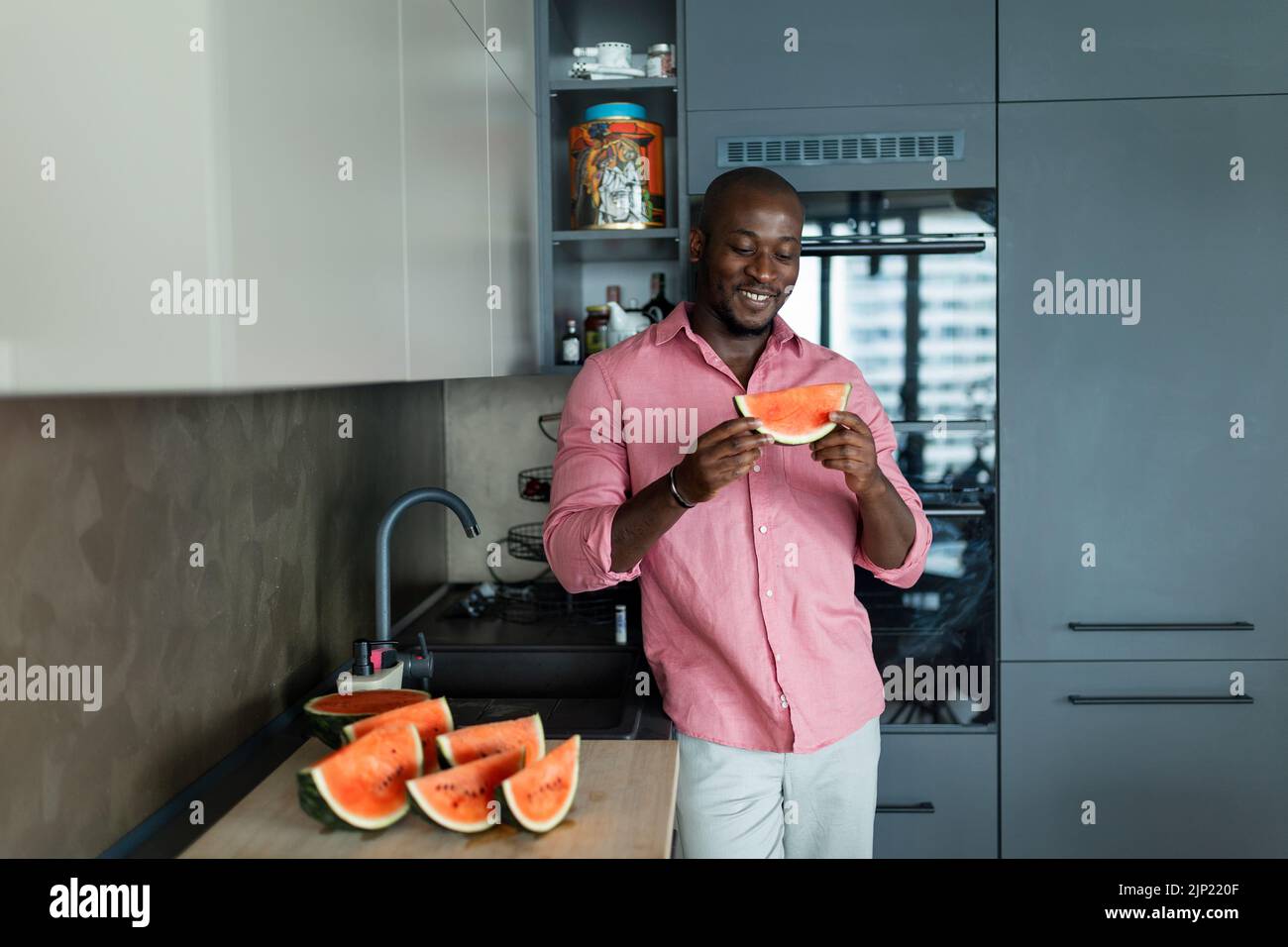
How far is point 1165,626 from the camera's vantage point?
8.48 feet

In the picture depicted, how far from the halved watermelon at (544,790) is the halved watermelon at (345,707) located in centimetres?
32

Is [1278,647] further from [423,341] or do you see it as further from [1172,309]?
[423,341]

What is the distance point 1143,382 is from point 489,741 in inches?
73.5

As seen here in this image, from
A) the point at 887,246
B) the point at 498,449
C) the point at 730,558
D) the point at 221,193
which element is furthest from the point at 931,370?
the point at 221,193

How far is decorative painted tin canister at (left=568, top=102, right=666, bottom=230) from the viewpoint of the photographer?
2635 millimetres

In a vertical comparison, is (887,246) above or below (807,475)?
above

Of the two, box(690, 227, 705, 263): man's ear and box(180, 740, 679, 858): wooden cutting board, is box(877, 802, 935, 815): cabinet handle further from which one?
box(690, 227, 705, 263): man's ear

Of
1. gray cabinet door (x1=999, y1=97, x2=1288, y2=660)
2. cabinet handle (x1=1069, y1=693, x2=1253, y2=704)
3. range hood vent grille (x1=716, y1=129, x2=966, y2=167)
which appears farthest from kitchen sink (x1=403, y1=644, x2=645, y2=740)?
range hood vent grille (x1=716, y1=129, x2=966, y2=167)

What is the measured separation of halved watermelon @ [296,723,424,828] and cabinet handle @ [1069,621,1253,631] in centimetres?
177

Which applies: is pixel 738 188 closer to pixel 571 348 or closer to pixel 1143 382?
pixel 571 348

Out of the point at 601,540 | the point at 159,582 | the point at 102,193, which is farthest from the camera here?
the point at 601,540

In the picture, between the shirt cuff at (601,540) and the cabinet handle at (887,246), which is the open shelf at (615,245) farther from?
the shirt cuff at (601,540)

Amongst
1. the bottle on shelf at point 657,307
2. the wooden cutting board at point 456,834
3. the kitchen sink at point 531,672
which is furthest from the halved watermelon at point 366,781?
the bottle on shelf at point 657,307

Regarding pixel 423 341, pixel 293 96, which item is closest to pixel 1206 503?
pixel 423 341
